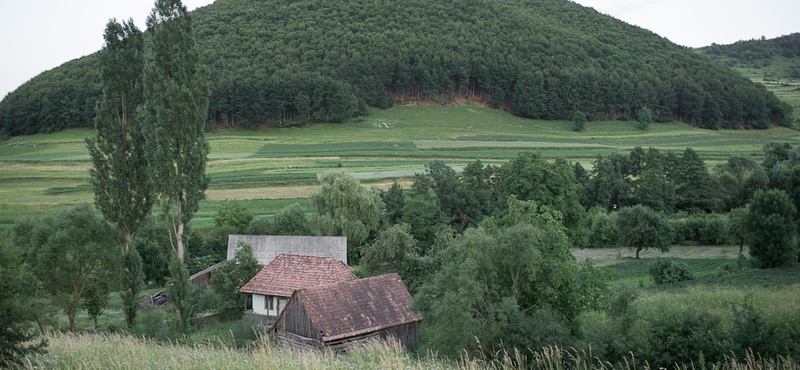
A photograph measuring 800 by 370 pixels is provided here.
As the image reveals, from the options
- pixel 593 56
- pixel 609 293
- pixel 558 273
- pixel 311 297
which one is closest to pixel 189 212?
pixel 311 297

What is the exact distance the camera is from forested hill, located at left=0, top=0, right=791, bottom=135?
106 meters

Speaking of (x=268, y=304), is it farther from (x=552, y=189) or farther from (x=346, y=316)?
(x=552, y=189)

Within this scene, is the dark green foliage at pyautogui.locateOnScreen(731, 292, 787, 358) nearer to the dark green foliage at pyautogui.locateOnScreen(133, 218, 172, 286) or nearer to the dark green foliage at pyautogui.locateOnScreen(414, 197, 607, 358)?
the dark green foliage at pyautogui.locateOnScreen(414, 197, 607, 358)

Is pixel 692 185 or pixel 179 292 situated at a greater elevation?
pixel 179 292

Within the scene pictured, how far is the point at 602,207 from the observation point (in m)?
56.6

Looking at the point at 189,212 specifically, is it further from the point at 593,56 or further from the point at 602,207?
the point at 593,56

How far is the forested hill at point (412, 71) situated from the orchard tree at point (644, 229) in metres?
77.3

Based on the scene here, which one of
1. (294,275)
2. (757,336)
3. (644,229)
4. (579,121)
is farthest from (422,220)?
(579,121)

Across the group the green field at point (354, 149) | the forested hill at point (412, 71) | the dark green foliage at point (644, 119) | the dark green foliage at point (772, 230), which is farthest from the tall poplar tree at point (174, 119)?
the dark green foliage at point (644, 119)

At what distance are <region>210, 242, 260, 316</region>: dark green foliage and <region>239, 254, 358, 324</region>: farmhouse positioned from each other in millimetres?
2069

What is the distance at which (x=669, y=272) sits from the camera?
2861 centimetres

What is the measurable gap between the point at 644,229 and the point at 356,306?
1031 inches

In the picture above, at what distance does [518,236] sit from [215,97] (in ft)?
328

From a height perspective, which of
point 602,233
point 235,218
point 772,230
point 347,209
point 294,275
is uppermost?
point 772,230
